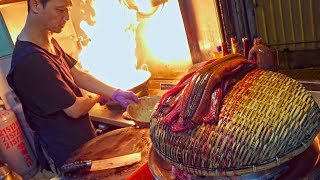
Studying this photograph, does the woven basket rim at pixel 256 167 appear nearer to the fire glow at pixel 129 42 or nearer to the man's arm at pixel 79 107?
the man's arm at pixel 79 107

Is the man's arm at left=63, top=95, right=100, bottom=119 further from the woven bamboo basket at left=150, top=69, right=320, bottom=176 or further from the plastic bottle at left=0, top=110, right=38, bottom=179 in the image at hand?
the plastic bottle at left=0, top=110, right=38, bottom=179

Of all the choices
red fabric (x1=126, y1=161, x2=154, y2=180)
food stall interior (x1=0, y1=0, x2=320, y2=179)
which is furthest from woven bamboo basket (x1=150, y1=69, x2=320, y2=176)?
food stall interior (x1=0, y1=0, x2=320, y2=179)

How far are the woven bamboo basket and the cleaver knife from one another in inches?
26.6

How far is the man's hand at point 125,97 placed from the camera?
2512 mm

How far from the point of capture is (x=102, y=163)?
1755 mm

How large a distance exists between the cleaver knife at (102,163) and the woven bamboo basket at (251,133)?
2.22 feet

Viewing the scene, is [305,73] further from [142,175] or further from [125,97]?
[142,175]

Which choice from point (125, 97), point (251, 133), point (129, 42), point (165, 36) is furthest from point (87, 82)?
point (251, 133)

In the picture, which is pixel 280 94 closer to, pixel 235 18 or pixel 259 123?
pixel 259 123

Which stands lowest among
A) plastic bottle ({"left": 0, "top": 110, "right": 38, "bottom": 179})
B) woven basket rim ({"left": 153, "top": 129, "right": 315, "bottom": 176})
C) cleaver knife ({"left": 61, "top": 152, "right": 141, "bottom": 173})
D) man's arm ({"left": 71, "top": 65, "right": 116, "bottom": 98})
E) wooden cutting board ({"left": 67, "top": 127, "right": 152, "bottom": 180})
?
plastic bottle ({"left": 0, "top": 110, "right": 38, "bottom": 179})

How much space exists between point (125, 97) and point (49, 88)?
0.65 meters

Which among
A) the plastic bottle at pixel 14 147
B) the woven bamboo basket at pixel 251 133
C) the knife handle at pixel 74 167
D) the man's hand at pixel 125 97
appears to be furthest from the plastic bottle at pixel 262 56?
the plastic bottle at pixel 14 147

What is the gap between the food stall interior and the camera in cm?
239

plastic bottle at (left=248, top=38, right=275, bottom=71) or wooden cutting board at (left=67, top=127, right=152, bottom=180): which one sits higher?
plastic bottle at (left=248, top=38, right=275, bottom=71)
